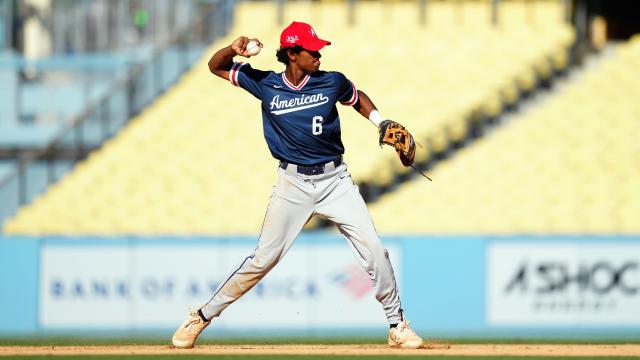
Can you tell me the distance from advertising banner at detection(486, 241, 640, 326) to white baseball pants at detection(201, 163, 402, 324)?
6483 mm

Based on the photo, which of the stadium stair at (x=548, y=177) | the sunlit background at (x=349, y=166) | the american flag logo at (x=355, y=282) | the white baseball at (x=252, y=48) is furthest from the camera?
the stadium stair at (x=548, y=177)

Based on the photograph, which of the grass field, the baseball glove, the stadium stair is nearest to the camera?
the grass field

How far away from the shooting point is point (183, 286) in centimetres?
1507

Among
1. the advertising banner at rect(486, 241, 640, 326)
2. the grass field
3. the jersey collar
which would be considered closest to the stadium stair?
the advertising banner at rect(486, 241, 640, 326)

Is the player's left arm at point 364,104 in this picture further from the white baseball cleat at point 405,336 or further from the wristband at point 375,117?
the white baseball cleat at point 405,336

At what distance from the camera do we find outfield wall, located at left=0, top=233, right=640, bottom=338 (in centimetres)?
1490

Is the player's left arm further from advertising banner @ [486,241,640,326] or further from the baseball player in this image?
advertising banner @ [486,241,640,326]

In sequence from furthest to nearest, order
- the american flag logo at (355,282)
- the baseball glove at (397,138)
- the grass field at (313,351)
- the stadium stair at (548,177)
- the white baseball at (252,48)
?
the stadium stair at (548,177) → the american flag logo at (355,282) → the baseball glove at (397,138) → the grass field at (313,351) → the white baseball at (252,48)

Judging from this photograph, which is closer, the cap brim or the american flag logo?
the cap brim

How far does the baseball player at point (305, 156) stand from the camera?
28.0ft

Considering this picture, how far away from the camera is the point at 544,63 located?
65.6 ft

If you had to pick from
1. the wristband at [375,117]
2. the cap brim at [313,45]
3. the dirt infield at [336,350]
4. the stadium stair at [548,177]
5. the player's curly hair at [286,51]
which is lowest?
the stadium stair at [548,177]

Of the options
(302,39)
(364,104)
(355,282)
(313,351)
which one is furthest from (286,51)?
(355,282)

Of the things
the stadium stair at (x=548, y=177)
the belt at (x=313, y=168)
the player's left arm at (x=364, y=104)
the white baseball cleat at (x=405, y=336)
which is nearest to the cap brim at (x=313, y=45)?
the player's left arm at (x=364, y=104)
